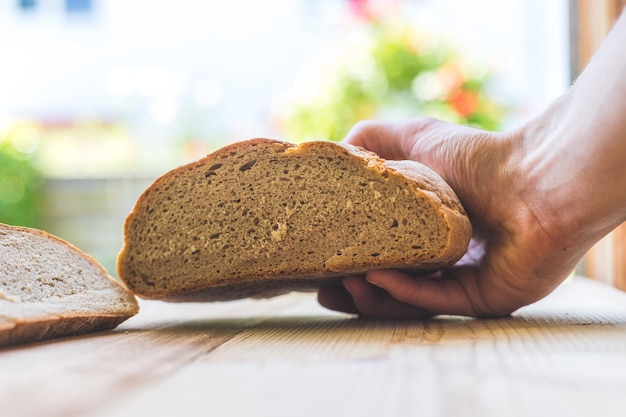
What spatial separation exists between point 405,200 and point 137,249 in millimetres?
608

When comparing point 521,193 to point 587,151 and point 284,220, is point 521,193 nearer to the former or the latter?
point 587,151

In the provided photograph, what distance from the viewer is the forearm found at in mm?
1237

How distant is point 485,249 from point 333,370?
2.95 feet

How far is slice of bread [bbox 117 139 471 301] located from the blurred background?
2.84m

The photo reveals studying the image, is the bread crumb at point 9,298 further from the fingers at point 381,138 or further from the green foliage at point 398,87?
the green foliage at point 398,87

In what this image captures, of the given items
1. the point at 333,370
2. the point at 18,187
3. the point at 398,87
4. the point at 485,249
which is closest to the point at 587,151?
the point at 485,249

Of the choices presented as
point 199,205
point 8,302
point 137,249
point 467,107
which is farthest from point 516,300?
point 467,107

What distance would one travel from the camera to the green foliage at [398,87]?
14.2ft

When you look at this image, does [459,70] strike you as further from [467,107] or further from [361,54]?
[361,54]

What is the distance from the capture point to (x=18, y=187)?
497 centimetres

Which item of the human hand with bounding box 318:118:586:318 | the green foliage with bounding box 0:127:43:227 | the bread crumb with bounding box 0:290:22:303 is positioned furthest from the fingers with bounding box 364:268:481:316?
the green foliage with bounding box 0:127:43:227

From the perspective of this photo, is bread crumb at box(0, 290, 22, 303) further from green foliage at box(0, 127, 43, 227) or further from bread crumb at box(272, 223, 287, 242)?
green foliage at box(0, 127, 43, 227)

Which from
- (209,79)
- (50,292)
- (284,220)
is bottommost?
(50,292)

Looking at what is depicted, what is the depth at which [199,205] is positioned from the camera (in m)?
1.56
